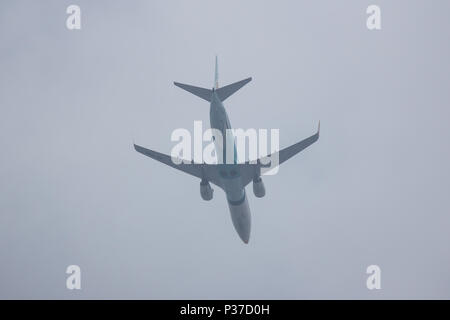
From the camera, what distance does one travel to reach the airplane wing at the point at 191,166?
4530 cm

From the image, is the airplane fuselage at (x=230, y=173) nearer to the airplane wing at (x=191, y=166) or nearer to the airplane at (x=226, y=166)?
the airplane at (x=226, y=166)

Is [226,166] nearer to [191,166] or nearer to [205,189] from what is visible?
[205,189]

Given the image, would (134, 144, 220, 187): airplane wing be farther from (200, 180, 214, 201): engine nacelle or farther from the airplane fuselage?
the airplane fuselage

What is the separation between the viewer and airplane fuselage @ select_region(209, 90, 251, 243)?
139ft

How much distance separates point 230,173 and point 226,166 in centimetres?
73

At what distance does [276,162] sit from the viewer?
4519 centimetres

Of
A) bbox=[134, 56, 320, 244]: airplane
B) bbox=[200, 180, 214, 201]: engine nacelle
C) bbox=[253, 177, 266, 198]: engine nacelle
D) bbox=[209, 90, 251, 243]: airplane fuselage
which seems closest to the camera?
bbox=[209, 90, 251, 243]: airplane fuselage

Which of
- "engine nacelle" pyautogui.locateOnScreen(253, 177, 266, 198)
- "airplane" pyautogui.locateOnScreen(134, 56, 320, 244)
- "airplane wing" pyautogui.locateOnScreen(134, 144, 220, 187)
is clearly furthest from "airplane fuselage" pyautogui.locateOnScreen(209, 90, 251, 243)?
"airplane wing" pyautogui.locateOnScreen(134, 144, 220, 187)

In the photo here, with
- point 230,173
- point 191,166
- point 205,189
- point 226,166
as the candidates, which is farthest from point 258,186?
point 191,166

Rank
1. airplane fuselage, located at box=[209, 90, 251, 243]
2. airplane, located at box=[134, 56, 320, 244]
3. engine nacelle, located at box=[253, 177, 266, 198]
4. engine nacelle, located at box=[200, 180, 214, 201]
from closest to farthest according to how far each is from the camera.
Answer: airplane fuselage, located at box=[209, 90, 251, 243]
airplane, located at box=[134, 56, 320, 244]
engine nacelle, located at box=[200, 180, 214, 201]
engine nacelle, located at box=[253, 177, 266, 198]

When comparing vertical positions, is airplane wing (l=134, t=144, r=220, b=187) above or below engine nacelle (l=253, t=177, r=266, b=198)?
above
